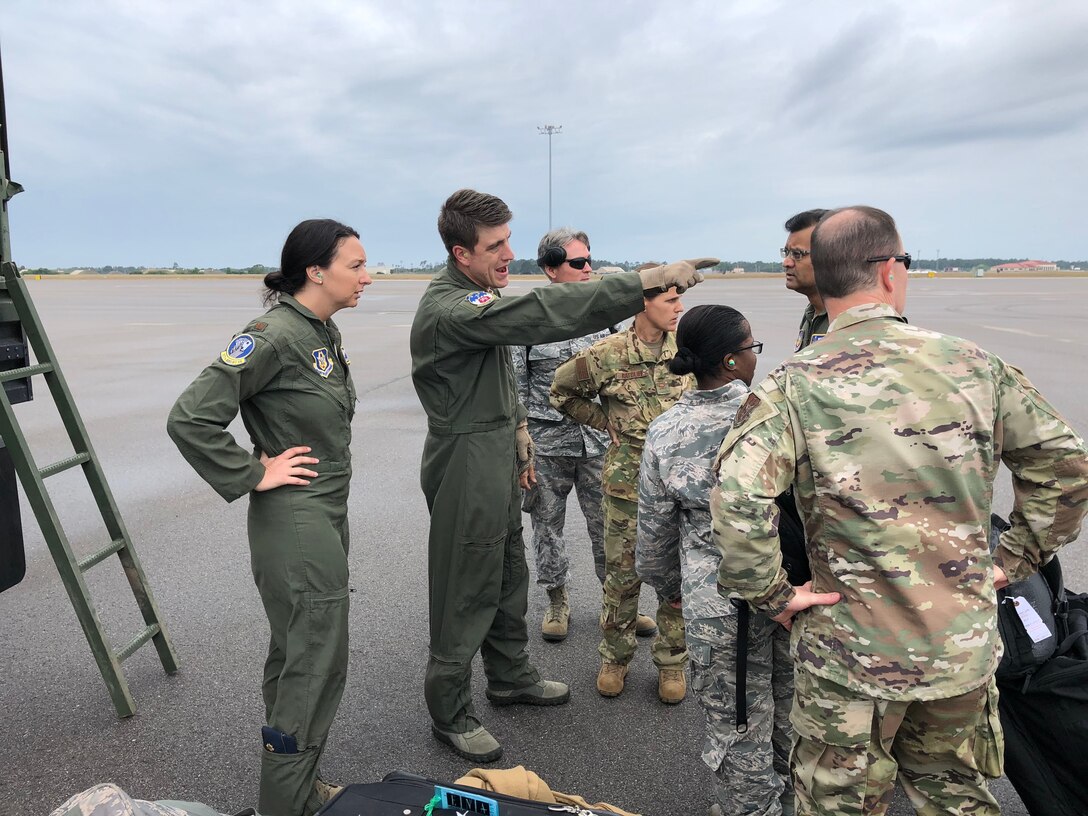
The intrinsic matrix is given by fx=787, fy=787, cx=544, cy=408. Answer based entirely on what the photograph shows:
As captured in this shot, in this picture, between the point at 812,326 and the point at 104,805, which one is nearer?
the point at 104,805

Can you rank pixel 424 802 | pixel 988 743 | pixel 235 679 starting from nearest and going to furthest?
1. pixel 988 743
2. pixel 424 802
3. pixel 235 679

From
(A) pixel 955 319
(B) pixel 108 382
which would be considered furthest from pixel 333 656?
(A) pixel 955 319

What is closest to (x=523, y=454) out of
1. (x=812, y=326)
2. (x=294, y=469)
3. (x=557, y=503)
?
(x=557, y=503)

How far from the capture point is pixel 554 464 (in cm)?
396

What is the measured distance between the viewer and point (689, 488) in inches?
101

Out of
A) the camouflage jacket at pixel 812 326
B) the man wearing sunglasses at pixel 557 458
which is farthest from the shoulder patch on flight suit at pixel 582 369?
the camouflage jacket at pixel 812 326

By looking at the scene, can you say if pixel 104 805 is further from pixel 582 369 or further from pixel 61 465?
pixel 582 369

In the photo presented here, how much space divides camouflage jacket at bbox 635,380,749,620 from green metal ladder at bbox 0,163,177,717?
220 cm

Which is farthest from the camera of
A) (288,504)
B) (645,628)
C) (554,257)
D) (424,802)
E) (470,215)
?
(645,628)

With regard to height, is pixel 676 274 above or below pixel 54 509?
above

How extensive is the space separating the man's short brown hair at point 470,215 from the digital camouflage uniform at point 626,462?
868mm

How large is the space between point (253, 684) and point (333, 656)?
118cm

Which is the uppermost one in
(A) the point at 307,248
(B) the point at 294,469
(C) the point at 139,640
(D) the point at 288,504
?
(A) the point at 307,248

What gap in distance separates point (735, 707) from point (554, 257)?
218 cm
